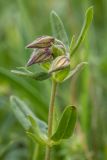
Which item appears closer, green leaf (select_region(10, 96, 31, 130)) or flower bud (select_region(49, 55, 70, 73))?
flower bud (select_region(49, 55, 70, 73))

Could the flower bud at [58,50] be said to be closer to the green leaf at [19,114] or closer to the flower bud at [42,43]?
the flower bud at [42,43]

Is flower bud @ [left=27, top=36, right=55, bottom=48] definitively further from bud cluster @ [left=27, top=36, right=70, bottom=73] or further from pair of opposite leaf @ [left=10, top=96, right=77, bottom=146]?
pair of opposite leaf @ [left=10, top=96, right=77, bottom=146]

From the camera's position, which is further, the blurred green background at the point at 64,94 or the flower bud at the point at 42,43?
the blurred green background at the point at 64,94

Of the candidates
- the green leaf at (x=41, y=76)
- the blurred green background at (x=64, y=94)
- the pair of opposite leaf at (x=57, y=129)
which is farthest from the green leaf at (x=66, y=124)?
the blurred green background at (x=64, y=94)

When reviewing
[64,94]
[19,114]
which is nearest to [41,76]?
[19,114]

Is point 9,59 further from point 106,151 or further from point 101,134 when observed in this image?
point 106,151

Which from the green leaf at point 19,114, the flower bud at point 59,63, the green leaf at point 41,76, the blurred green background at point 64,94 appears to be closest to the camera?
the flower bud at point 59,63

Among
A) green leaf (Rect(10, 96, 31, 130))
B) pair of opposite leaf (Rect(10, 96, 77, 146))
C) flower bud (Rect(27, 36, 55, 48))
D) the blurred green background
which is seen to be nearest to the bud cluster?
flower bud (Rect(27, 36, 55, 48))

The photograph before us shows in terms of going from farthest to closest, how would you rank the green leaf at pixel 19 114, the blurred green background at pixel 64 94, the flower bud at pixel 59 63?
the blurred green background at pixel 64 94, the green leaf at pixel 19 114, the flower bud at pixel 59 63
